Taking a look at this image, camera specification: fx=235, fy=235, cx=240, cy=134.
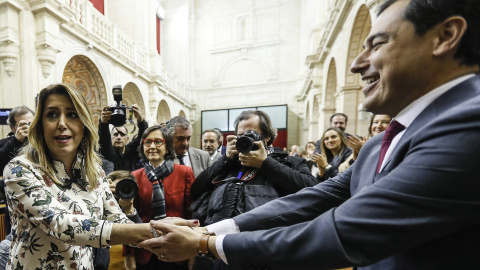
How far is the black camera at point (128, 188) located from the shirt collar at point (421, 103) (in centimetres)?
149

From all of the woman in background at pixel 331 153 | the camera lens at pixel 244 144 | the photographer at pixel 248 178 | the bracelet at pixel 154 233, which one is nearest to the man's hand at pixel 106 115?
the photographer at pixel 248 178

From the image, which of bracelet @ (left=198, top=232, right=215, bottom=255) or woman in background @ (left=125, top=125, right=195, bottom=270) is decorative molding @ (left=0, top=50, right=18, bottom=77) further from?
bracelet @ (left=198, top=232, right=215, bottom=255)

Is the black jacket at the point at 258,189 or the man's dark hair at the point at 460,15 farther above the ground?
the man's dark hair at the point at 460,15

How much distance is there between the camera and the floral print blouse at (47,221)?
1.03 m

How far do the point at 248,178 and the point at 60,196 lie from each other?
3.40 ft

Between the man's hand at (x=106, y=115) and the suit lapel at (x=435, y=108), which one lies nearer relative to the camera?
the suit lapel at (x=435, y=108)

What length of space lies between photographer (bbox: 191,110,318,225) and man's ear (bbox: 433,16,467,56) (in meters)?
1.03

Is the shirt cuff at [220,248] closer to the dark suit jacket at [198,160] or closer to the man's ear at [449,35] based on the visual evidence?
the man's ear at [449,35]

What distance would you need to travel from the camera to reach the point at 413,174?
55 cm

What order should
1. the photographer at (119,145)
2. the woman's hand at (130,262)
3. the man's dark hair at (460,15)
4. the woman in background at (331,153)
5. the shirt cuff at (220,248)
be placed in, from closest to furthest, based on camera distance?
the man's dark hair at (460,15) → the shirt cuff at (220,248) → the woman's hand at (130,262) → the photographer at (119,145) → the woman in background at (331,153)

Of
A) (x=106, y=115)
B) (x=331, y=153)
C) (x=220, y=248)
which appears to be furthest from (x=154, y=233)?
(x=331, y=153)

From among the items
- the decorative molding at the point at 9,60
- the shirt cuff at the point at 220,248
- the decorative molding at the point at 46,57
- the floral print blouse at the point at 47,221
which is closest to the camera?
the shirt cuff at the point at 220,248

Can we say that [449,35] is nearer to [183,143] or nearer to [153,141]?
[153,141]

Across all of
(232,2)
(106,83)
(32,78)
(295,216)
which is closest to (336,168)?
(295,216)
